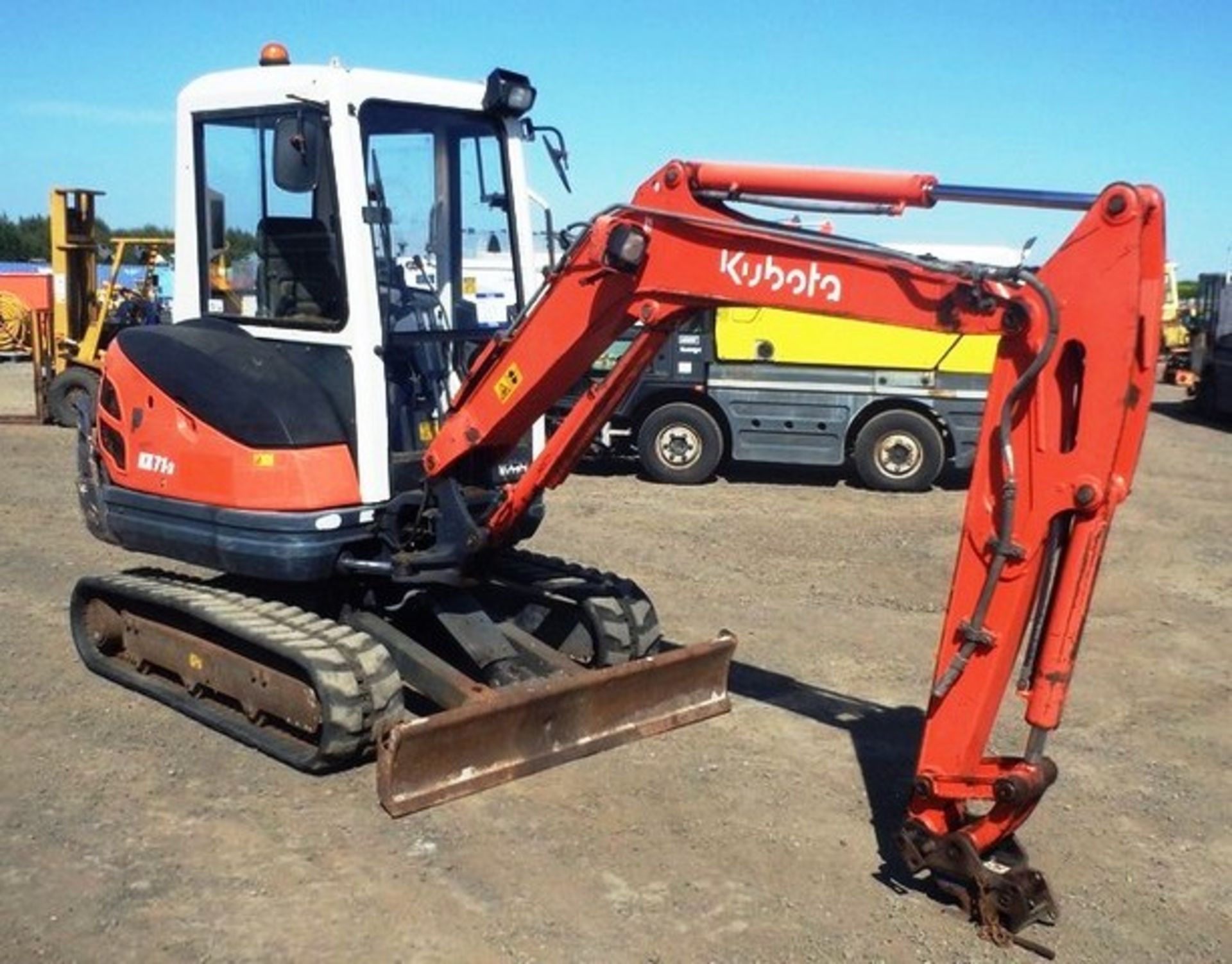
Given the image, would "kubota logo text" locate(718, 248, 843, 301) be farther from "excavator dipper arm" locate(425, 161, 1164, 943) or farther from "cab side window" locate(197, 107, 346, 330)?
"cab side window" locate(197, 107, 346, 330)

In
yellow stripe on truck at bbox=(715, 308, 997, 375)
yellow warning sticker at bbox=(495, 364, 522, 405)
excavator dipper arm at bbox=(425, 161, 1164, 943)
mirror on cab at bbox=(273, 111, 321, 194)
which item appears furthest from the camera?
yellow stripe on truck at bbox=(715, 308, 997, 375)

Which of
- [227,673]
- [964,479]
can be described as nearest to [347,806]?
[227,673]

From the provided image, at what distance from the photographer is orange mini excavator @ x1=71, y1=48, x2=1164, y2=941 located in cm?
412

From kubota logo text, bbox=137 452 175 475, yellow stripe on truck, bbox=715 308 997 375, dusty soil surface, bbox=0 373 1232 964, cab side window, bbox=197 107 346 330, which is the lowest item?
dusty soil surface, bbox=0 373 1232 964

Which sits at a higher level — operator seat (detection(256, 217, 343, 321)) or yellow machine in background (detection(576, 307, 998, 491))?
operator seat (detection(256, 217, 343, 321))

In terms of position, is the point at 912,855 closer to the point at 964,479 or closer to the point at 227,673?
the point at 227,673

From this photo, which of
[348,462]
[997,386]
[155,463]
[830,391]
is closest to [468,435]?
[348,462]

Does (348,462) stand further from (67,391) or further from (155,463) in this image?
(67,391)

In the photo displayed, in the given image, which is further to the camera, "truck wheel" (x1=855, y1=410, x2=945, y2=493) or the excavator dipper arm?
"truck wheel" (x1=855, y1=410, x2=945, y2=493)

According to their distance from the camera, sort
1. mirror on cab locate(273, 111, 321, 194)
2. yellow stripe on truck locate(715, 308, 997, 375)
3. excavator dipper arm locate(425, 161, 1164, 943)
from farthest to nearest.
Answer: yellow stripe on truck locate(715, 308, 997, 375) → mirror on cab locate(273, 111, 321, 194) → excavator dipper arm locate(425, 161, 1164, 943)

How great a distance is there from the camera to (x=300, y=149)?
554cm

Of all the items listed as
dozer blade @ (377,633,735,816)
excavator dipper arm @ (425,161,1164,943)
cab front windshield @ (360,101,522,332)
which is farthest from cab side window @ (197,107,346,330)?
dozer blade @ (377,633,735,816)

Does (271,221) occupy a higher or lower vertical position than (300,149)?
lower

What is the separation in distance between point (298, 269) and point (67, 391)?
12.2 meters
